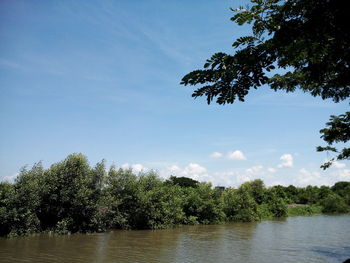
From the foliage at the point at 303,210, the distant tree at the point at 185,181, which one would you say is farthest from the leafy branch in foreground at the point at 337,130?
the distant tree at the point at 185,181

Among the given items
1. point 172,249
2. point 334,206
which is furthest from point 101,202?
point 334,206

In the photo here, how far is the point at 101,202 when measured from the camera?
2684 cm

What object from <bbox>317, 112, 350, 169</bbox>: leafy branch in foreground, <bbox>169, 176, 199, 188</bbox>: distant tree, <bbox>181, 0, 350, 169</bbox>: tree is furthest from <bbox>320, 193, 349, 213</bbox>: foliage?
<bbox>181, 0, 350, 169</bbox>: tree

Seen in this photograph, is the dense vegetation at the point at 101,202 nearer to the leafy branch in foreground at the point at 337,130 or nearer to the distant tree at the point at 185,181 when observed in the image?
the leafy branch in foreground at the point at 337,130

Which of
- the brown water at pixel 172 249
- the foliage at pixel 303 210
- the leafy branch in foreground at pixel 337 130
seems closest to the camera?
the leafy branch in foreground at pixel 337 130

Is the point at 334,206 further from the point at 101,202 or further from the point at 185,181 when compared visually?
the point at 101,202

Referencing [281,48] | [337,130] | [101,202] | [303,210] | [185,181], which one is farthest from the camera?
[185,181]

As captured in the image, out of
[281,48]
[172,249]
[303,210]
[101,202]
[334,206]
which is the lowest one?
[172,249]

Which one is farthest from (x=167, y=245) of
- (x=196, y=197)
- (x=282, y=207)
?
(x=282, y=207)

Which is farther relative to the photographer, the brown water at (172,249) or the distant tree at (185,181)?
the distant tree at (185,181)

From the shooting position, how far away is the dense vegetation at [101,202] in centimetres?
2280

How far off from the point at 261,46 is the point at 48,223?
27.6 meters

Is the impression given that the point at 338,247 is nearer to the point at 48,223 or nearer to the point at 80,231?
the point at 80,231

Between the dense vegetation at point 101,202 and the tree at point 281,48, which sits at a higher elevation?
the tree at point 281,48
